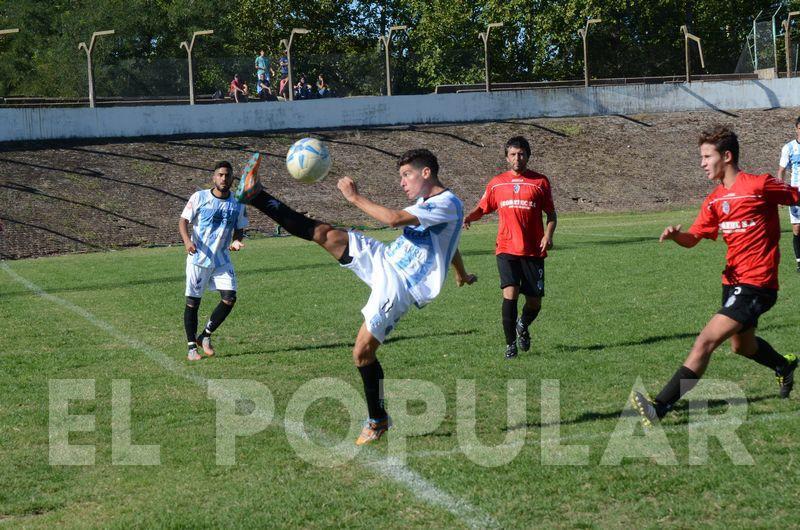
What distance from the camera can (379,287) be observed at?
649 centimetres

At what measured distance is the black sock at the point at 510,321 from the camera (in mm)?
9047

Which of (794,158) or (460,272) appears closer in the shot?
(460,272)

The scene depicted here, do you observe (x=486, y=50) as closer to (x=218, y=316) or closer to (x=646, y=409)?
(x=218, y=316)

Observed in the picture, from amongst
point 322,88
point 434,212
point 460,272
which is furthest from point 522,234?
point 322,88

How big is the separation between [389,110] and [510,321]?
2902 cm

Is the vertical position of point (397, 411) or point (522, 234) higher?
point (522, 234)

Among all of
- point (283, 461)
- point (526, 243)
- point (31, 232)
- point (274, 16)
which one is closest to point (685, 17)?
point (274, 16)

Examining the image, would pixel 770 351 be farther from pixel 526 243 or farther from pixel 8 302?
pixel 8 302

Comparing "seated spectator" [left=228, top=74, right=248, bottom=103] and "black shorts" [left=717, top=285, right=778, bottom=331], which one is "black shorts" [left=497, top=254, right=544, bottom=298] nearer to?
"black shorts" [left=717, top=285, right=778, bottom=331]

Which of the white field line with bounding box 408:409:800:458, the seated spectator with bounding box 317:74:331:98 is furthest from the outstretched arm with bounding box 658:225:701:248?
the seated spectator with bounding box 317:74:331:98

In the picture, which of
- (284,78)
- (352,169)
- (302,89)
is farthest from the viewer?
(302,89)

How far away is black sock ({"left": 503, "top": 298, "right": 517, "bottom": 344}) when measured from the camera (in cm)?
905

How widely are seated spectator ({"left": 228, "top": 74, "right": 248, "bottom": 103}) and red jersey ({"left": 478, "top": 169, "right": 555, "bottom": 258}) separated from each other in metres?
27.7

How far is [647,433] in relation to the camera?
620 cm
